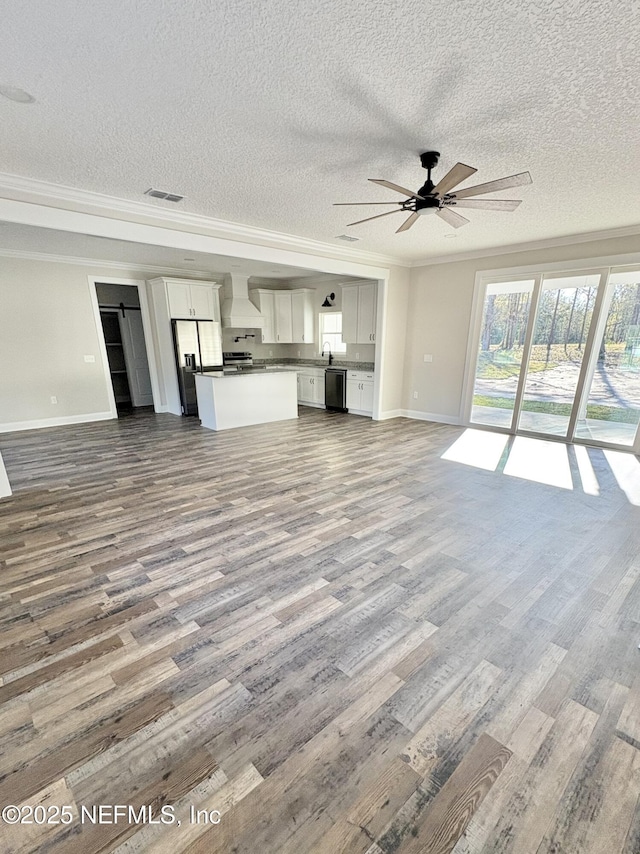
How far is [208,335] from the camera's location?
7.27 m

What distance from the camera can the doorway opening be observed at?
775 centimetres

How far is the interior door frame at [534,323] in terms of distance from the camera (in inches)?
187

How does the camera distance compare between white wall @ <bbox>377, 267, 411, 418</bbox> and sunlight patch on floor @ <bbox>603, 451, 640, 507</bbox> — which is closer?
sunlight patch on floor @ <bbox>603, 451, 640, 507</bbox>

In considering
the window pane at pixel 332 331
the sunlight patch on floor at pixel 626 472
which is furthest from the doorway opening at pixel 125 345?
the sunlight patch on floor at pixel 626 472

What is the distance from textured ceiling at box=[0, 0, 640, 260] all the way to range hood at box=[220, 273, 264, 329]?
4.03 meters

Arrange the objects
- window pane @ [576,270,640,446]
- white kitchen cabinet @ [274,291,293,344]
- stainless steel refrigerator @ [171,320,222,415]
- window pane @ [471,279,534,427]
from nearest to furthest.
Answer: window pane @ [576,270,640,446], window pane @ [471,279,534,427], stainless steel refrigerator @ [171,320,222,415], white kitchen cabinet @ [274,291,293,344]

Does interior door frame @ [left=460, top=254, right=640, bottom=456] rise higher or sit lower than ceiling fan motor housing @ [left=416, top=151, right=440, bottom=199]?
lower

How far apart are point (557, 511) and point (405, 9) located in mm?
3549

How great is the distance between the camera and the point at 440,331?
21.0 feet

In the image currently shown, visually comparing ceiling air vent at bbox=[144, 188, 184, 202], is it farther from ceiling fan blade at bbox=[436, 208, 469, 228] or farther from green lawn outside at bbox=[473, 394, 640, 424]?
green lawn outside at bbox=[473, 394, 640, 424]

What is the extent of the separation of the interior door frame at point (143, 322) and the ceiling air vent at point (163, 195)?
12.2ft

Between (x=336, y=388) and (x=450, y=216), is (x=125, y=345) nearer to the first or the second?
(x=336, y=388)

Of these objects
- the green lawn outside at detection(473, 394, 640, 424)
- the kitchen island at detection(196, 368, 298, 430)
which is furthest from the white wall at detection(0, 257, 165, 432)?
the green lawn outside at detection(473, 394, 640, 424)

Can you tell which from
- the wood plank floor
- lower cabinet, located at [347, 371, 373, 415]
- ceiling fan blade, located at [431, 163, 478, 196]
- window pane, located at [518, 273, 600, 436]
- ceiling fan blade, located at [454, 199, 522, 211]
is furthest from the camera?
lower cabinet, located at [347, 371, 373, 415]
